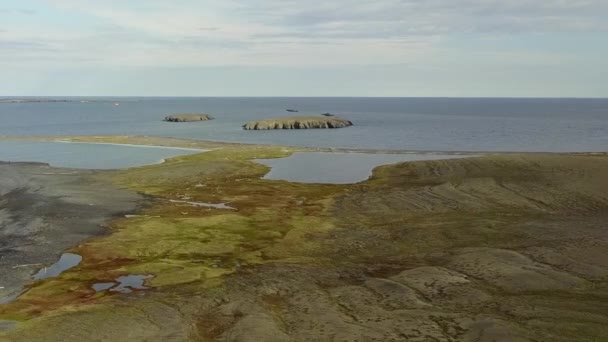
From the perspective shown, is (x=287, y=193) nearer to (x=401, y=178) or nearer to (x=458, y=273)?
(x=401, y=178)

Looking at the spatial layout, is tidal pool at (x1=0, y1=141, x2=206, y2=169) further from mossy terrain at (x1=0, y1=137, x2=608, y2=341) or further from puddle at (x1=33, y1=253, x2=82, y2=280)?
puddle at (x1=33, y1=253, x2=82, y2=280)

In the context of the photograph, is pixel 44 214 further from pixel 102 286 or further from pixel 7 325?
pixel 7 325

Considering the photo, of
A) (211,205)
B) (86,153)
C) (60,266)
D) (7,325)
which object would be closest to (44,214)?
(211,205)

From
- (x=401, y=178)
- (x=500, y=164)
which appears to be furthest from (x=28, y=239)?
(x=500, y=164)

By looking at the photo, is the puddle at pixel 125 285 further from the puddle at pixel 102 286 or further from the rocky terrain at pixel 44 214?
the rocky terrain at pixel 44 214

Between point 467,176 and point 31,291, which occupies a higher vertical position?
point 467,176

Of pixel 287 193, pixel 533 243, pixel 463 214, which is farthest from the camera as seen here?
pixel 287 193

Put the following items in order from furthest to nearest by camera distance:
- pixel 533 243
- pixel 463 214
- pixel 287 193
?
pixel 287 193 < pixel 463 214 < pixel 533 243

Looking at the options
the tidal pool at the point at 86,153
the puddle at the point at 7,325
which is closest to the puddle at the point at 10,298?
the puddle at the point at 7,325
